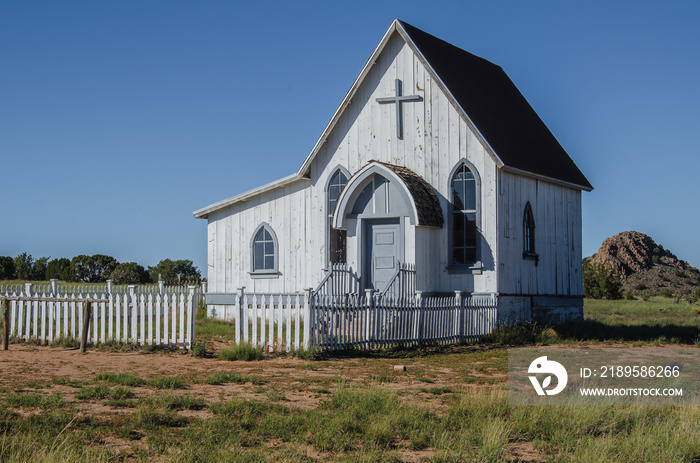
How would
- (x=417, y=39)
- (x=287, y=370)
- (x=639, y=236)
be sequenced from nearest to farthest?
1. (x=287, y=370)
2. (x=417, y=39)
3. (x=639, y=236)

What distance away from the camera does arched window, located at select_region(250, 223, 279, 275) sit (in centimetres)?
2498

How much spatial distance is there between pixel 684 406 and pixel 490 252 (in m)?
11.2

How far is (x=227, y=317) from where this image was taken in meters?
25.8

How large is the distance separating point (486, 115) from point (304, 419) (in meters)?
15.9

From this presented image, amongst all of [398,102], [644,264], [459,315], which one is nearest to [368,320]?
[459,315]

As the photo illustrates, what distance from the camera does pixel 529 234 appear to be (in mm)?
23078

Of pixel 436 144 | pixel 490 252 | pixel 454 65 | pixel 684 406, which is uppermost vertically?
pixel 454 65

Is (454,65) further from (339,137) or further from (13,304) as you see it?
(13,304)

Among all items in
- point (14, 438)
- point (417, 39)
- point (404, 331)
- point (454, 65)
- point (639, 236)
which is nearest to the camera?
point (14, 438)

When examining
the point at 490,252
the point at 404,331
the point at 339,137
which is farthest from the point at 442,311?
the point at 339,137

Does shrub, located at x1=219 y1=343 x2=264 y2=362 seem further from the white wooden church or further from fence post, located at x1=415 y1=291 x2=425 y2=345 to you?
the white wooden church

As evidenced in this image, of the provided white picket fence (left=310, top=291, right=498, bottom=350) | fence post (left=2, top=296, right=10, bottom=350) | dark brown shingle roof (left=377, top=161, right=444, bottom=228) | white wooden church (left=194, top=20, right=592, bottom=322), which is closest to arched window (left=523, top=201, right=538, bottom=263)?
white wooden church (left=194, top=20, right=592, bottom=322)

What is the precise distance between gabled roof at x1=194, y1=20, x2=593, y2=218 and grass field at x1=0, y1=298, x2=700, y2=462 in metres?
9.84

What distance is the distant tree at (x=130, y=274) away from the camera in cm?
6147
